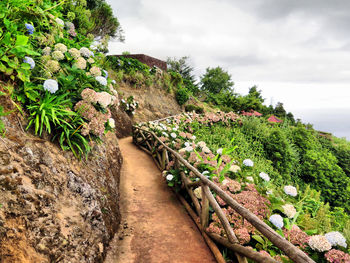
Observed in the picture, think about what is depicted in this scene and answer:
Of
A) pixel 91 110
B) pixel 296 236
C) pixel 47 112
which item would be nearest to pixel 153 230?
pixel 296 236

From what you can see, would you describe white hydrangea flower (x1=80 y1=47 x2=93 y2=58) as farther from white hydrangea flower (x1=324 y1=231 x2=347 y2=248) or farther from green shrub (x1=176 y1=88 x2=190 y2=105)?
green shrub (x1=176 y1=88 x2=190 y2=105)

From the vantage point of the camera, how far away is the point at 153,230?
3.20 meters

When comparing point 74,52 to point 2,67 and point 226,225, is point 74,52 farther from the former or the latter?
point 226,225

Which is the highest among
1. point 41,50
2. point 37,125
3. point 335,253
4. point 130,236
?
point 41,50

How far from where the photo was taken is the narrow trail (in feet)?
8.62

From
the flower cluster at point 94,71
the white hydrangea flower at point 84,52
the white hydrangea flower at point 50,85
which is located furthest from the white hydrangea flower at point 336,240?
the white hydrangea flower at point 84,52

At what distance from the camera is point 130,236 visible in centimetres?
304

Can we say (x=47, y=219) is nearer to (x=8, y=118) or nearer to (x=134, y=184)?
(x=8, y=118)

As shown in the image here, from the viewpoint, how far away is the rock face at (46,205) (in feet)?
4.87

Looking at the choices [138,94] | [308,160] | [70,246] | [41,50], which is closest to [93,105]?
[41,50]

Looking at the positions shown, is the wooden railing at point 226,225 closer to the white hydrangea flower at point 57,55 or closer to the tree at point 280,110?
the white hydrangea flower at point 57,55

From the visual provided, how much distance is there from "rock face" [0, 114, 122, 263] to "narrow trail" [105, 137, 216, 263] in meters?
0.40

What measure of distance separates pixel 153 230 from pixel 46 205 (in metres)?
1.95

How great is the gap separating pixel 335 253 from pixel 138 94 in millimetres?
13726
